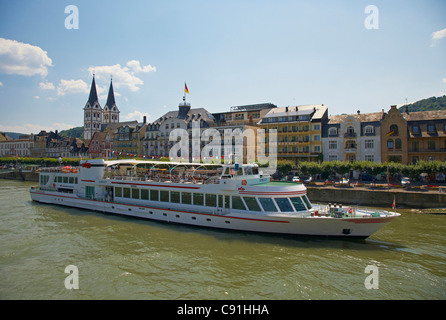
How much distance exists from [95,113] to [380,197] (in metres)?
125

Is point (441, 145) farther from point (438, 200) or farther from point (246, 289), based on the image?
point (246, 289)

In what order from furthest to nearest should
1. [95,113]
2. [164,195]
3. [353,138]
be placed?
[95,113] → [353,138] → [164,195]

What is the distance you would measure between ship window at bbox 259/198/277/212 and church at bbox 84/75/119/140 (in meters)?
126

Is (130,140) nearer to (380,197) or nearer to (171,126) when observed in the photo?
(171,126)

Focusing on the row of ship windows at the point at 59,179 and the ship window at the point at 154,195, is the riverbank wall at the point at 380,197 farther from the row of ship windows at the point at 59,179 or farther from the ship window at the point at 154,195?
the row of ship windows at the point at 59,179

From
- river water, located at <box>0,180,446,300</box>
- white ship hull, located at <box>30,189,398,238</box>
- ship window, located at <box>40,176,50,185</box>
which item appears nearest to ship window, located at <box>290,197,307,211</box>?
white ship hull, located at <box>30,189,398,238</box>

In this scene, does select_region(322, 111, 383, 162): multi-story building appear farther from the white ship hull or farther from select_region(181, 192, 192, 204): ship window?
select_region(181, 192, 192, 204): ship window

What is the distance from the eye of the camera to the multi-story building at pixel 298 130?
54.0 m

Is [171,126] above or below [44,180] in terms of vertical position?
above

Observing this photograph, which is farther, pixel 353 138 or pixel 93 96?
pixel 93 96

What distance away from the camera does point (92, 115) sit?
427ft

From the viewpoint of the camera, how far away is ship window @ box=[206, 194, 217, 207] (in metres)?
22.4

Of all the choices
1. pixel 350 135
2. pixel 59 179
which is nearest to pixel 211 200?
pixel 59 179

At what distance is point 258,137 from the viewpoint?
5934 cm
